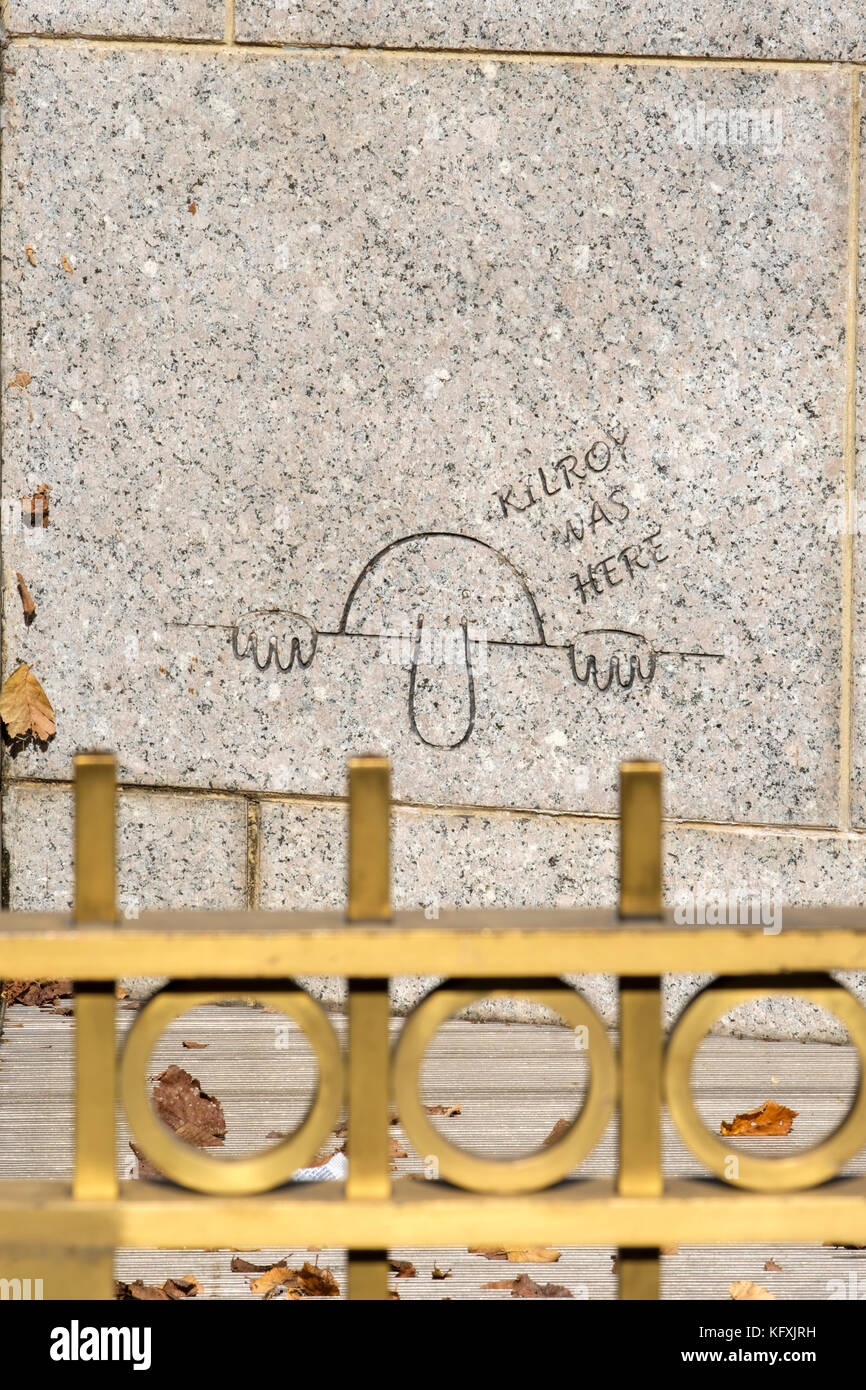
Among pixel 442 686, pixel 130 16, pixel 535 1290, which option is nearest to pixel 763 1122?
pixel 535 1290

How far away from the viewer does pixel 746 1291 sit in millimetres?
2932

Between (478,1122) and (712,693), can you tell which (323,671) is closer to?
(712,693)

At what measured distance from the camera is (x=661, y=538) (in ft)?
15.5

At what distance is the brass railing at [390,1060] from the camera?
5.51ft

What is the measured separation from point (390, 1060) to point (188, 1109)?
7.95 feet

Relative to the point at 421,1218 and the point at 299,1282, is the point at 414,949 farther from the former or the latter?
the point at 299,1282

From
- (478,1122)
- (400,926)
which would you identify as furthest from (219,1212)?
(478,1122)

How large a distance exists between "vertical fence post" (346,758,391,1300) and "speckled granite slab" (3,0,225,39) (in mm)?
3827

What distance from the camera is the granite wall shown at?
463 centimetres

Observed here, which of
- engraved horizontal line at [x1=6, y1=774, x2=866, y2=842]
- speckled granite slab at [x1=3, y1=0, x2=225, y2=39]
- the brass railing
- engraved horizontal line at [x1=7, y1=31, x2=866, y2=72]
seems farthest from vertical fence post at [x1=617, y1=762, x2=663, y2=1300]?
speckled granite slab at [x1=3, y1=0, x2=225, y2=39]

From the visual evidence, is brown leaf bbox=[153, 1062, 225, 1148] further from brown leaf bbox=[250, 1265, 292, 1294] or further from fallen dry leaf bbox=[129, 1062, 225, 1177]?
brown leaf bbox=[250, 1265, 292, 1294]

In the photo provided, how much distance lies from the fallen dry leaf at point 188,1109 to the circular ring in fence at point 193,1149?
1.96 meters

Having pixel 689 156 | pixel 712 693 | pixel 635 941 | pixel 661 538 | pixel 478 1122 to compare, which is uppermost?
pixel 689 156
